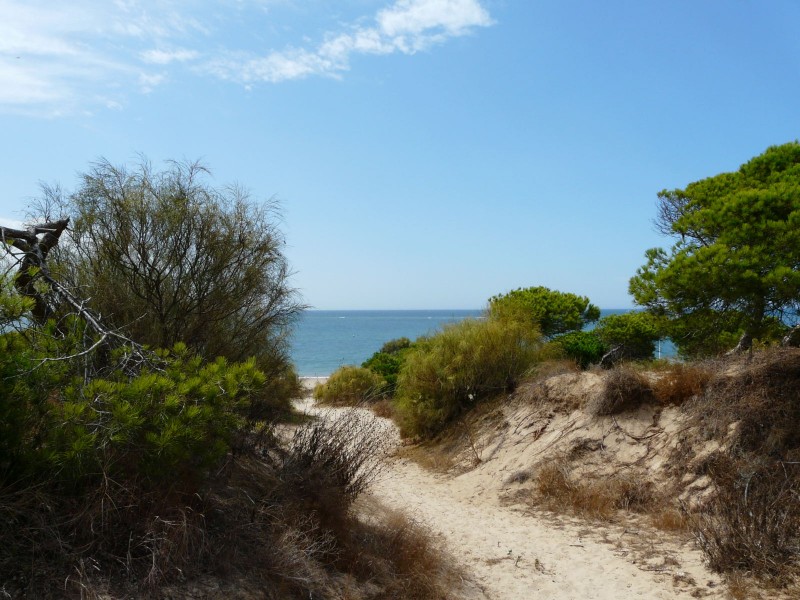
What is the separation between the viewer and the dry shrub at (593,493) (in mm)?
9898

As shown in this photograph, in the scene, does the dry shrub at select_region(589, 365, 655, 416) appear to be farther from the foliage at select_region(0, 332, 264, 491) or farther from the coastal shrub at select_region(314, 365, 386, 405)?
the coastal shrub at select_region(314, 365, 386, 405)

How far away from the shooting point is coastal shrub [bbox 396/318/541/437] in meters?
15.9

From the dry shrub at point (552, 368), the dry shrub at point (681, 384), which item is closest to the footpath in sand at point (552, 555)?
the dry shrub at point (681, 384)

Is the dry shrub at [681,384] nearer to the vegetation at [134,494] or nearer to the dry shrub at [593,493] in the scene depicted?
the dry shrub at [593,493]

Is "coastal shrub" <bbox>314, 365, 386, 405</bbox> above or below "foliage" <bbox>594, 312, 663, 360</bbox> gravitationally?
below

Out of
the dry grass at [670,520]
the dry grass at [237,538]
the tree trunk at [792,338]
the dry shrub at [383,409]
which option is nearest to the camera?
the dry grass at [237,538]

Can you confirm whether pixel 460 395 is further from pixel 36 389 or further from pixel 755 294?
pixel 36 389

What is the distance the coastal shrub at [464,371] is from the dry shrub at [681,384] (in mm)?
4392

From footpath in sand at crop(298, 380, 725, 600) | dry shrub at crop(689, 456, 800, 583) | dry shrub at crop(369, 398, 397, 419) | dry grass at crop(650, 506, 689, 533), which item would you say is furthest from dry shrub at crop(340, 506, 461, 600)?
dry shrub at crop(369, 398, 397, 419)

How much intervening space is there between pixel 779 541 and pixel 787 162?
8.13 meters

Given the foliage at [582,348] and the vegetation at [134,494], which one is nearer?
the vegetation at [134,494]

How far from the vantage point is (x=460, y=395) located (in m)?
16.1

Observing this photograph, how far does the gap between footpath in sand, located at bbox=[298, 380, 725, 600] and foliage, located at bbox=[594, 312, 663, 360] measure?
1142 cm

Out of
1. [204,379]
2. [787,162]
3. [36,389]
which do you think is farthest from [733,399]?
[36,389]
